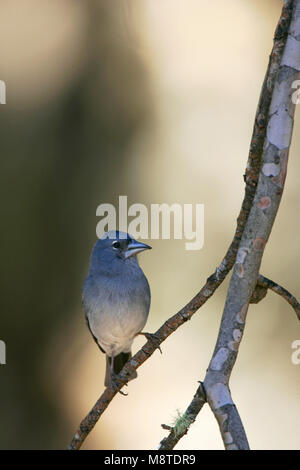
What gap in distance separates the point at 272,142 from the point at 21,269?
4848 millimetres

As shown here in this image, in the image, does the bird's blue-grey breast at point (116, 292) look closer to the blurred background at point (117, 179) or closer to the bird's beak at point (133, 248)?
the bird's beak at point (133, 248)

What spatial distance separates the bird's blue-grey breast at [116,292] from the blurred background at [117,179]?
204 cm

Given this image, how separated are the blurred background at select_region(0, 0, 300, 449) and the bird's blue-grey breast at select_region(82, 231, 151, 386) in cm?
204

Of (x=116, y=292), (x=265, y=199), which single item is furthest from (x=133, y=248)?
(x=265, y=199)

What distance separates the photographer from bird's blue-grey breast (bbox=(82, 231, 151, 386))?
4180 millimetres

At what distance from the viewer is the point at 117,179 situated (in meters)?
7.01

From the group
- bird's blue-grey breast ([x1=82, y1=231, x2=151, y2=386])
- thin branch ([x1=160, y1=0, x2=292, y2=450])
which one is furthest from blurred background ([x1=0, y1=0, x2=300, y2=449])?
thin branch ([x1=160, y1=0, x2=292, y2=450])

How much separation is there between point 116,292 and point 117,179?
3.00 metres

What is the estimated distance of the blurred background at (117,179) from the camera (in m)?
6.41

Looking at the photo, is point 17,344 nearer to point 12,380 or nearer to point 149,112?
point 12,380

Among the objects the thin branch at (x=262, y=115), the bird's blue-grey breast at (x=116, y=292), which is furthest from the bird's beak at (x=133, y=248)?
the thin branch at (x=262, y=115)

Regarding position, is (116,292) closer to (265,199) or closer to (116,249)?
(116,249)

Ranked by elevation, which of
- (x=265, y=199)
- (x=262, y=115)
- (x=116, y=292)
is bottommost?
(x=116, y=292)
